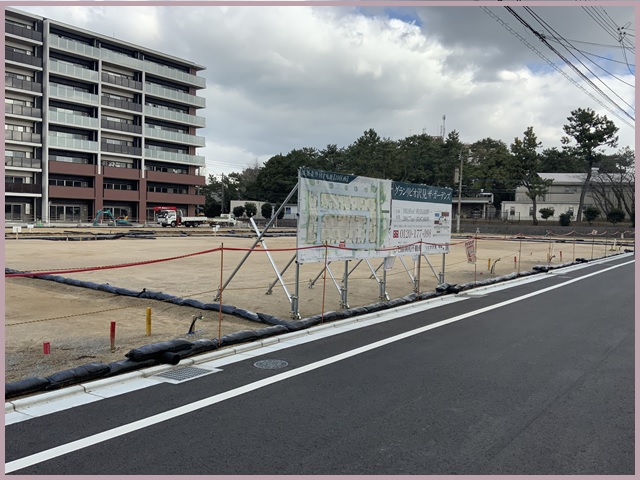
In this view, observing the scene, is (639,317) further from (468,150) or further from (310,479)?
(468,150)

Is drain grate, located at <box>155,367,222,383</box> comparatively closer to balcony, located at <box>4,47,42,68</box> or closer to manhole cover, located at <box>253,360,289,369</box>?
manhole cover, located at <box>253,360,289,369</box>

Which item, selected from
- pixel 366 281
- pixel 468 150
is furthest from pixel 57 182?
pixel 468 150

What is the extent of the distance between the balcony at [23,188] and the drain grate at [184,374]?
5468 centimetres

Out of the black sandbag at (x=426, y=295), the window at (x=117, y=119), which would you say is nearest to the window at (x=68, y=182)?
the window at (x=117, y=119)

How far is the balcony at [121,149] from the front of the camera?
6016 centimetres

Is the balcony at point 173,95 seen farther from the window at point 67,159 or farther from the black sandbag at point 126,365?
the black sandbag at point 126,365

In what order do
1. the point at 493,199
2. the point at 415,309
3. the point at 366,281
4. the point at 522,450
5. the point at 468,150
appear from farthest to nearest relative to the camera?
1. the point at 468,150
2. the point at 493,199
3. the point at 366,281
4. the point at 415,309
5. the point at 522,450

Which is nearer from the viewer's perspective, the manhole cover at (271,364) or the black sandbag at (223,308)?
the manhole cover at (271,364)

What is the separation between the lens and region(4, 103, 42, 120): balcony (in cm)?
5205

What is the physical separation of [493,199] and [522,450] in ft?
273

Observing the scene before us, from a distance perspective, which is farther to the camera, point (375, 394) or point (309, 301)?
point (309, 301)

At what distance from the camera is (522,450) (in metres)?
4.12

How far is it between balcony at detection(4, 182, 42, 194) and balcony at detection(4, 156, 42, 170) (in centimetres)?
190

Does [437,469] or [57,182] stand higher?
[57,182]
